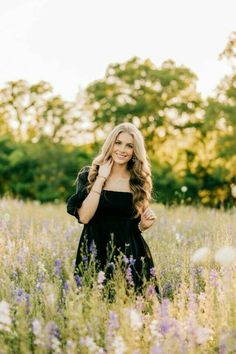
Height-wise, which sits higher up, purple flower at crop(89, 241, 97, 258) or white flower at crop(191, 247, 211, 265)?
purple flower at crop(89, 241, 97, 258)

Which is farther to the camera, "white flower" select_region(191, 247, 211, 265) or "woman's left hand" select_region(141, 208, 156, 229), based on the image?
"white flower" select_region(191, 247, 211, 265)

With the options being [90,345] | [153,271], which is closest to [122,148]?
[153,271]

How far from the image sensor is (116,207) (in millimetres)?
4922

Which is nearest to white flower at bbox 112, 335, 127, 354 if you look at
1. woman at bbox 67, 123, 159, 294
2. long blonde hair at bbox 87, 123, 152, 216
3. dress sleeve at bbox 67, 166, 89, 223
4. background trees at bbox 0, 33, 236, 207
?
woman at bbox 67, 123, 159, 294

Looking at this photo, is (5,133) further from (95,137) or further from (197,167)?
(197,167)

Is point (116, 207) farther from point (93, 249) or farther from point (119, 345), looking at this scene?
point (119, 345)

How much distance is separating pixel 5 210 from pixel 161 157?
20.8m

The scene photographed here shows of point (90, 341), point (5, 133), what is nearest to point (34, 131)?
point (5, 133)

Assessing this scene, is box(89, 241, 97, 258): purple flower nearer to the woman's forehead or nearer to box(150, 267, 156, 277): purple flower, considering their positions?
box(150, 267, 156, 277): purple flower

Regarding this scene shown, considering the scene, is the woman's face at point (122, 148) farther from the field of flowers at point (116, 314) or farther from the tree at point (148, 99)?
the tree at point (148, 99)

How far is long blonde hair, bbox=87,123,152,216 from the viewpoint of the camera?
4.98 metres

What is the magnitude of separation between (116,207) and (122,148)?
48 centimetres

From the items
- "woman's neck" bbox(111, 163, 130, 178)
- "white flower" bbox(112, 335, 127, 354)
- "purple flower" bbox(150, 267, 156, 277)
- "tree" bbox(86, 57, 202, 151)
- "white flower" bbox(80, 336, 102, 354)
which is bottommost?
"white flower" bbox(80, 336, 102, 354)

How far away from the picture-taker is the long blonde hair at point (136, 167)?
4.98 metres
